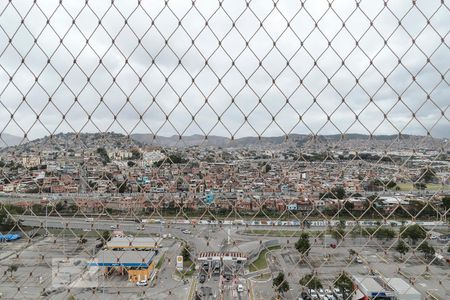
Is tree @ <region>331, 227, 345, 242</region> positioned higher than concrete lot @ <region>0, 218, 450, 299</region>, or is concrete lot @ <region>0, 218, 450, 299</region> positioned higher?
tree @ <region>331, 227, 345, 242</region>

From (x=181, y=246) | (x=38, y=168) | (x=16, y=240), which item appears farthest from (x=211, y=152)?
(x=181, y=246)

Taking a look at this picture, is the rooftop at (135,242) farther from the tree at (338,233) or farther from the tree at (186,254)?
the tree at (338,233)

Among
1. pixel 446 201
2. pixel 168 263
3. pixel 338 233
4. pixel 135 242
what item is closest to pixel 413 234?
pixel 338 233

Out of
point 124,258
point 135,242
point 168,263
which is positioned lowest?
point 168,263

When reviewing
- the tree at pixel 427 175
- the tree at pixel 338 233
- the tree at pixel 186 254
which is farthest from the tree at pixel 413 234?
the tree at pixel 186 254

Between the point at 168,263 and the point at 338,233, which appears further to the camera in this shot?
the point at 168,263

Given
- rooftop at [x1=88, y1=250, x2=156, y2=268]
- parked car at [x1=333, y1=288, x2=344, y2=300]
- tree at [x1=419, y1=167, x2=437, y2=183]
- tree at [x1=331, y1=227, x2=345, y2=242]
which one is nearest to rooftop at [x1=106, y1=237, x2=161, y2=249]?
rooftop at [x1=88, y1=250, x2=156, y2=268]

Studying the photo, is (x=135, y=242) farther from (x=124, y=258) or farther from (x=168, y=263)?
(x=168, y=263)

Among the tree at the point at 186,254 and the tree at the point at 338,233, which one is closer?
the tree at the point at 338,233

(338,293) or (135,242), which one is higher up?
(135,242)

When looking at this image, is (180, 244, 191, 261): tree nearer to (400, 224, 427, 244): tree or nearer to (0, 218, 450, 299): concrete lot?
(0, 218, 450, 299): concrete lot

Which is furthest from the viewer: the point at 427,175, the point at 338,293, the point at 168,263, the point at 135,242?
the point at 338,293
